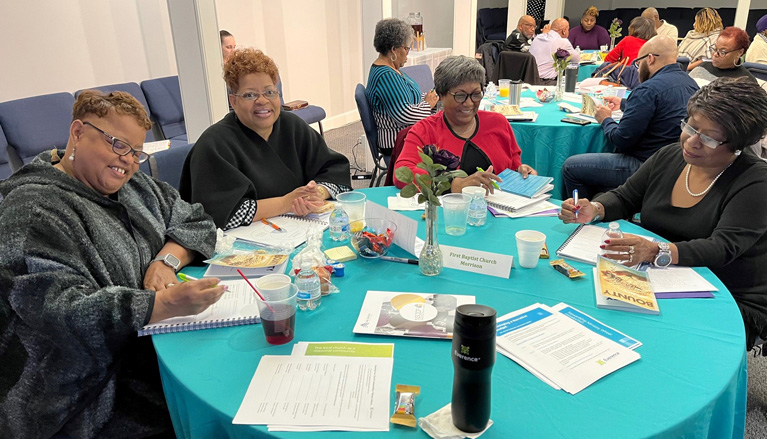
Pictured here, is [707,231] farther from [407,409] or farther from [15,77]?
[15,77]

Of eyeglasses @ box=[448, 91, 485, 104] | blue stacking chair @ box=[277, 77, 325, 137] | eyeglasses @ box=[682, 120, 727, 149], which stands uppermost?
eyeglasses @ box=[448, 91, 485, 104]

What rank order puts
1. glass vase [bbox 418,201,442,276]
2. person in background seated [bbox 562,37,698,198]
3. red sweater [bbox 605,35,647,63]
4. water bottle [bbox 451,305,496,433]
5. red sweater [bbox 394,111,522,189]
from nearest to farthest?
water bottle [bbox 451,305,496,433], glass vase [bbox 418,201,442,276], red sweater [bbox 394,111,522,189], person in background seated [bbox 562,37,698,198], red sweater [bbox 605,35,647,63]

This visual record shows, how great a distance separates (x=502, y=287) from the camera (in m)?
1.50

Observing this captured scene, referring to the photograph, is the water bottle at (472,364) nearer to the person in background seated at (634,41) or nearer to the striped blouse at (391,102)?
the striped blouse at (391,102)

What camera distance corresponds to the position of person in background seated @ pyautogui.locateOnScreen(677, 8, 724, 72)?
6.33m

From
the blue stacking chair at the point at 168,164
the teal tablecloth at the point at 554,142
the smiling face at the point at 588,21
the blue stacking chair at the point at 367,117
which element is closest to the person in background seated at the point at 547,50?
the smiling face at the point at 588,21

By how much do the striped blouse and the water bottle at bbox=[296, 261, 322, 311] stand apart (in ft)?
9.41

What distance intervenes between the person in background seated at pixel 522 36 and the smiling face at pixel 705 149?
15.0 ft

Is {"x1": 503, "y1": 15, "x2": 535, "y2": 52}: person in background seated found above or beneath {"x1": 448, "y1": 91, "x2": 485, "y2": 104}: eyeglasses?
above

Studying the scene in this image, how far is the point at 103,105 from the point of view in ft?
4.78

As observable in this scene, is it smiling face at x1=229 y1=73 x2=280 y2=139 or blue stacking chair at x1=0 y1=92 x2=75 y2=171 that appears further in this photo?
blue stacking chair at x1=0 y1=92 x2=75 y2=171

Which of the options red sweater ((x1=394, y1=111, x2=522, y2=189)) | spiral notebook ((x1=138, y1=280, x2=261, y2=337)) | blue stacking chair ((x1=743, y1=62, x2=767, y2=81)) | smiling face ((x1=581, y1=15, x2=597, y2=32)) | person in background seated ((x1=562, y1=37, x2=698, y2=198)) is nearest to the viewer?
spiral notebook ((x1=138, y1=280, x2=261, y2=337))

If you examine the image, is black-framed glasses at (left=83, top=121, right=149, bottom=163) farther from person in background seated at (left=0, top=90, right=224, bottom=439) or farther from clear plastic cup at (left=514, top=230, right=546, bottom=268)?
clear plastic cup at (left=514, top=230, right=546, bottom=268)

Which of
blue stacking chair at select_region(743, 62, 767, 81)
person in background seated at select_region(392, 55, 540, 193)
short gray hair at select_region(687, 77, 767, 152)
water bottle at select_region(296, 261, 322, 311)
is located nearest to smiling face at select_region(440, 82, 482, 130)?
person in background seated at select_region(392, 55, 540, 193)
